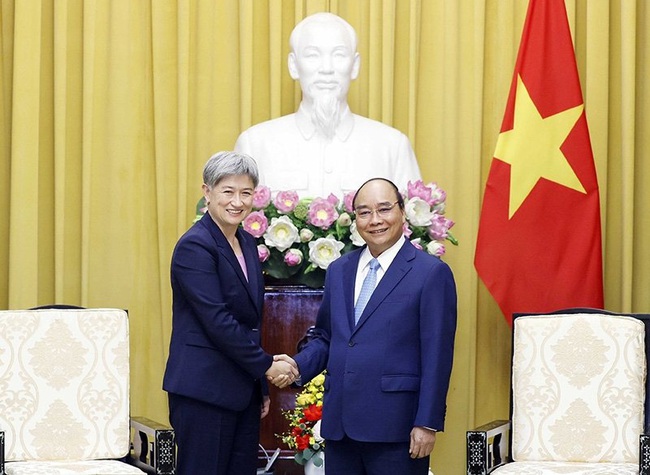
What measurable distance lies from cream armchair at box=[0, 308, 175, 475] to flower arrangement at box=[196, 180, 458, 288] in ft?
2.34

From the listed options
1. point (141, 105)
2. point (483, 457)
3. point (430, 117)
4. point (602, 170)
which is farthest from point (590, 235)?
point (141, 105)

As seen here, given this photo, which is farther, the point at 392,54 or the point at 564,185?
the point at 392,54

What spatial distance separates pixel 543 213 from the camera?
16.2 feet

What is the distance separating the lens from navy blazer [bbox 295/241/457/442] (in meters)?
3.28

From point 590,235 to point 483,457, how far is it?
1552 mm

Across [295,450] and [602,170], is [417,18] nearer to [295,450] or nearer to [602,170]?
[602,170]

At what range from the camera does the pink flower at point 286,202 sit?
14.7ft

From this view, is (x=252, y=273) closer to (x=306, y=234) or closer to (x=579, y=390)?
(x=306, y=234)

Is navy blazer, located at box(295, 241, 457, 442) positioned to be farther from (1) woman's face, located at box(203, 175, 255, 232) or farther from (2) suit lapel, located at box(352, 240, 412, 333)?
(1) woman's face, located at box(203, 175, 255, 232)

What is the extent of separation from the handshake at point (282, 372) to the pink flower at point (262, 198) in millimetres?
990

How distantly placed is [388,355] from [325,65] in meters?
2.01

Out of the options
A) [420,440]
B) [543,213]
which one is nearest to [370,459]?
Answer: [420,440]

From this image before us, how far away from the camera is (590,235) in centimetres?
492

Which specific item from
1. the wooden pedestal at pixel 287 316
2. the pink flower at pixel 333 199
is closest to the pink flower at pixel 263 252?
the wooden pedestal at pixel 287 316
